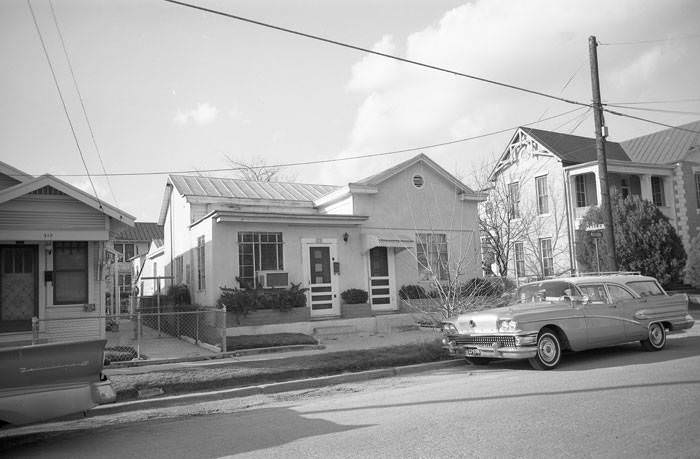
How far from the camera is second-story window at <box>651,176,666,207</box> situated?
28828 mm

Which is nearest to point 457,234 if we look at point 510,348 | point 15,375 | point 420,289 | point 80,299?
point 420,289

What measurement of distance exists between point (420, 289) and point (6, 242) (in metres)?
12.4

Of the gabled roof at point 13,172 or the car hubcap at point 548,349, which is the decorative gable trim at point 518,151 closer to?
the car hubcap at point 548,349

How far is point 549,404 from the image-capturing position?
6891 millimetres

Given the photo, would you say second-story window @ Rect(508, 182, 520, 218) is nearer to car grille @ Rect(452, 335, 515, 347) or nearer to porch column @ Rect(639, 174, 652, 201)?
porch column @ Rect(639, 174, 652, 201)

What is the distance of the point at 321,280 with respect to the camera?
1745cm

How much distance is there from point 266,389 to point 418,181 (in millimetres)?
12534

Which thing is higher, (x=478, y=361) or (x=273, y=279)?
(x=273, y=279)

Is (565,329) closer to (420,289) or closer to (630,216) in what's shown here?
(420,289)

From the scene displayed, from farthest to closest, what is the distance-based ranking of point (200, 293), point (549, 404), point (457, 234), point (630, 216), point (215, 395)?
1. point (630, 216)
2. point (457, 234)
3. point (200, 293)
4. point (215, 395)
5. point (549, 404)

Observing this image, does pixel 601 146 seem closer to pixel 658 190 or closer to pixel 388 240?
pixel 388 240

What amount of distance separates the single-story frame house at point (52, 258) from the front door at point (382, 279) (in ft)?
26.4

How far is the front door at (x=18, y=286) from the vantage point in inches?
508

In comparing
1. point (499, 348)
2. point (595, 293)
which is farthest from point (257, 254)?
point (595, 293)
